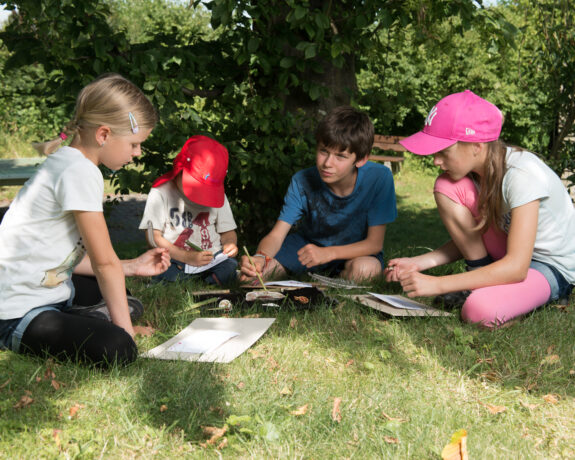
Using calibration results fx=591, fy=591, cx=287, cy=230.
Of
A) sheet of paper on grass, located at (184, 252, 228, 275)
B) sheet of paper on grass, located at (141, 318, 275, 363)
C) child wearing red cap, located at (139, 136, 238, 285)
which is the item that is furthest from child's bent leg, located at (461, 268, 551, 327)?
sheet of paper on grass, located at (184, 252, 228, 275)

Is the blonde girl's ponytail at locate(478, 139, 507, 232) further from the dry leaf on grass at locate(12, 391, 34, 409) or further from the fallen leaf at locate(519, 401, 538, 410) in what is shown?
the dry leaf on grass at locate(12, 391, 34, 409)

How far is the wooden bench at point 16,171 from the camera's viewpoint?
579 cm

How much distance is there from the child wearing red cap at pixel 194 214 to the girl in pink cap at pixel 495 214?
1.08 m

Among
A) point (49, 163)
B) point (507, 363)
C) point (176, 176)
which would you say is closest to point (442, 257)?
point (507, 363)

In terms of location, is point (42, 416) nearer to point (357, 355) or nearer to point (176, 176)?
point (357, 355)

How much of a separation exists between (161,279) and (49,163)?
129cm

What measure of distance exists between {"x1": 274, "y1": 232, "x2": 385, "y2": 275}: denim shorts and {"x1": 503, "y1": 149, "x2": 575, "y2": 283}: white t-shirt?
1149mm

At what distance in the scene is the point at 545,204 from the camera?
3016 millimetres

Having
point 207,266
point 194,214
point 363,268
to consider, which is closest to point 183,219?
point 194,214

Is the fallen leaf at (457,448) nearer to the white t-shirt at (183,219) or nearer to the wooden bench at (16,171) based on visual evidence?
the white t-shirt at (183,219)

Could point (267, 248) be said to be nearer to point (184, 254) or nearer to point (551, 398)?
point (184, 254)

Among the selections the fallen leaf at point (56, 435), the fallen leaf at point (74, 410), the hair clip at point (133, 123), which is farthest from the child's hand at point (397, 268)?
the fallen leaf at point (56, 435)

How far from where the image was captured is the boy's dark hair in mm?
3508

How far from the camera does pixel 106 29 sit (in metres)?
3.82
